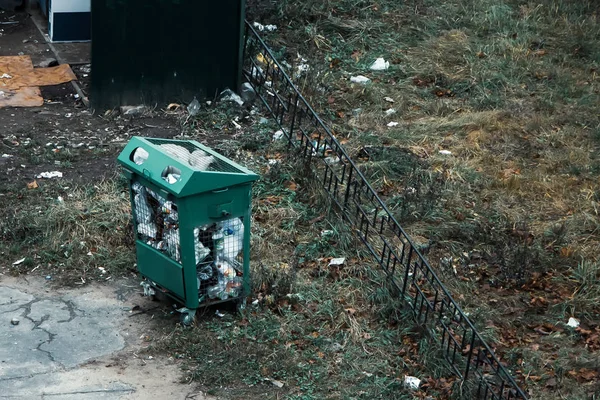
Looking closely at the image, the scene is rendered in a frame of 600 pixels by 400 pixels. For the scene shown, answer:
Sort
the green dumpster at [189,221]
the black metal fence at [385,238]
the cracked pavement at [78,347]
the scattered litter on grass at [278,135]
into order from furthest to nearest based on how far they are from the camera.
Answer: the scattered litter on grass at [278,135] → the green dumpster at [189,221] → the black metal fence at [385,238] → the cracked pavement at [78,347]

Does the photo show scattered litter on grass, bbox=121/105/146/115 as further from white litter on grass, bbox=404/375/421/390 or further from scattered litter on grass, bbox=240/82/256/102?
white litter on grass, bbox=404/375/421/390

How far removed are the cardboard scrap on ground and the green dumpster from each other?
358cm

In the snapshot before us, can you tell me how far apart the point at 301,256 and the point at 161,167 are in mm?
1552

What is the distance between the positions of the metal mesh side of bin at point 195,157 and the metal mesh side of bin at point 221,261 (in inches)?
14.2

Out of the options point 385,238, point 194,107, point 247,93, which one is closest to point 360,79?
point 247,93

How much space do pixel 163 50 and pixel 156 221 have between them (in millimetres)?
3334

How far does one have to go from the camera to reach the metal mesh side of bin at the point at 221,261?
5949 mm

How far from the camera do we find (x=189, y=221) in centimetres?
Answer: 576

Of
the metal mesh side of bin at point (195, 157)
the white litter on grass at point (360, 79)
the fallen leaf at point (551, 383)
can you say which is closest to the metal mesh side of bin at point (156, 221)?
the metal mesh side of bin at point (195, 157)

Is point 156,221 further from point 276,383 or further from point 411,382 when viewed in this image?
point 411,382

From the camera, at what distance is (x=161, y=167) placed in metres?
5.79

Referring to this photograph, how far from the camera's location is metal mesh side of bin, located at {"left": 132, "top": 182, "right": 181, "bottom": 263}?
590 cm

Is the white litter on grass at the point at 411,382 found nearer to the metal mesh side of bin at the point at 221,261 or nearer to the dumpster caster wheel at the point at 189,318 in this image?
the metal mesh side of bin at the point at 221,261

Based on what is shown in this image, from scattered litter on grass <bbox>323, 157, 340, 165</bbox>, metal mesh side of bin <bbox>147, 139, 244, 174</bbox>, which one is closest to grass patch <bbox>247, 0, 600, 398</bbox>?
scattered litter on grass <bbox>323, 157, 340, 165</bbox>
